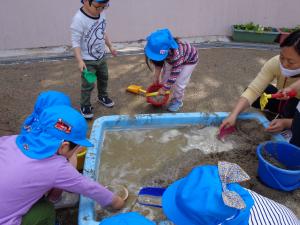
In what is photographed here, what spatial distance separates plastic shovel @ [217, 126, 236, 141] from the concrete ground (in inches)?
29.8

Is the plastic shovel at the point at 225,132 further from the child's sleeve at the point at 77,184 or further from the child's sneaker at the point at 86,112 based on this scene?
the child's sneaker at the point at 86,112

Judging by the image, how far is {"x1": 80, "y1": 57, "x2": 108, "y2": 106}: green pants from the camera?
2.85 m

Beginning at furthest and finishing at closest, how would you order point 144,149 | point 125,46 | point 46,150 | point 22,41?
point 125,46
point 22,41
point 144,149
point 46,150

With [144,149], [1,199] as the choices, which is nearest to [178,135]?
[144,149]

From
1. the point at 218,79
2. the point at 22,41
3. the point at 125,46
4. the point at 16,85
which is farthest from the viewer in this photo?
the point at 125,46

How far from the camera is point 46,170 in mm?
1514

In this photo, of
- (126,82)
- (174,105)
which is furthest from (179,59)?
(126,82)

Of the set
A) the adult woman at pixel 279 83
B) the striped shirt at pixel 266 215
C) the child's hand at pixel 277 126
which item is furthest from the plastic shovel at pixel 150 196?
the child's hand at pixel 277 126

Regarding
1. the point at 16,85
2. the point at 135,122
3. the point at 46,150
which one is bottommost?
the point at 16,85

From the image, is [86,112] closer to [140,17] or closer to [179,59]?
[179,59]

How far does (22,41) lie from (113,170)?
2844 millimetres

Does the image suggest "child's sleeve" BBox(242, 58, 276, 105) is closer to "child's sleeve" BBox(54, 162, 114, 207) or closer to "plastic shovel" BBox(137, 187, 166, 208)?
"plastic shovel" BBox(137, 187, 166, 208)

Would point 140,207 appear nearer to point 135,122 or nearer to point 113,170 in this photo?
point 113,170

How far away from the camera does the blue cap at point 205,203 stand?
108 centimetres
